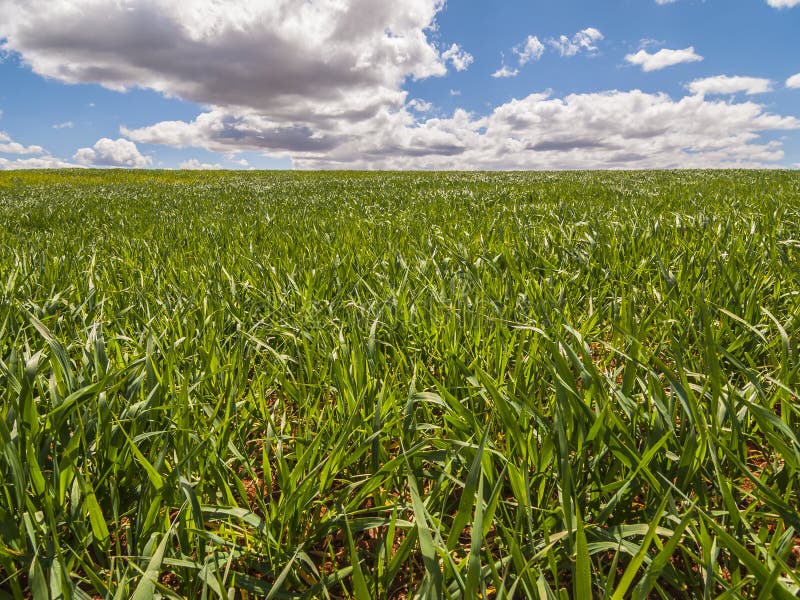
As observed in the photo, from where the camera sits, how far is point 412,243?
13.4 feet

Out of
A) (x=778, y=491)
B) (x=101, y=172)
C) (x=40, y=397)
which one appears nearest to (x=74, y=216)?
(x=40, y=397)

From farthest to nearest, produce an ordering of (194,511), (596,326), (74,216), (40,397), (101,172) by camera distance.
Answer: (101,172)
(74,216)
(596,326)
(40,397)
(194,511)

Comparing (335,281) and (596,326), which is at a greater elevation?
(335,281)

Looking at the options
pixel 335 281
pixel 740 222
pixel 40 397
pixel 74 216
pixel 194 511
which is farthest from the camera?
pixel 74 216

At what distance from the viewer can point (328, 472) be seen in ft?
3.90

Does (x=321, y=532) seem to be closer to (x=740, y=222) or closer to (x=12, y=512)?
(x=12, y=512)

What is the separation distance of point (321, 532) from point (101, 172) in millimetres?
48855

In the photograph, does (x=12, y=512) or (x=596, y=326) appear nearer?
(x=12, y=512)

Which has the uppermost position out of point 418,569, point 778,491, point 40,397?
point 40,397

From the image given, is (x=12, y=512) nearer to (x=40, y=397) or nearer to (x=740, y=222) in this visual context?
(x=40, y=397)

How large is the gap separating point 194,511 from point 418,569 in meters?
0.55

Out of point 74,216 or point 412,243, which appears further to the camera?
point 74,216

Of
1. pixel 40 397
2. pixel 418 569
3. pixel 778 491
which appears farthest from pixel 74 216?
pixel 778 491

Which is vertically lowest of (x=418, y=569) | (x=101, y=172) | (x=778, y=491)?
(x=418, y=569)
